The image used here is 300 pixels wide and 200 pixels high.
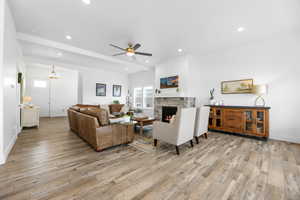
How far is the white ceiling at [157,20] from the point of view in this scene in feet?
7.73

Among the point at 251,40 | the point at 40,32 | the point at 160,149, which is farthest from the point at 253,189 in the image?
the point at 40,32

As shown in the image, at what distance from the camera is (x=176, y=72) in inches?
207

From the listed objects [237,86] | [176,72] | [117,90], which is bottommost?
[237,86]

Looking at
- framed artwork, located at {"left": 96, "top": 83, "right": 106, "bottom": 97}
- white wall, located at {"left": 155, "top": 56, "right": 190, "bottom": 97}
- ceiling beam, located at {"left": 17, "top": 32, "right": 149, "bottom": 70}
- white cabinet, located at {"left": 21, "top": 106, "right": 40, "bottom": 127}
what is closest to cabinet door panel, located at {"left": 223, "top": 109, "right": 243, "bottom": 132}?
white wall, located at {"left": 155, "top": 56, "right": 190, "bottom": 97}

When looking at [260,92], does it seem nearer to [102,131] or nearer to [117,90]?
[102,131]

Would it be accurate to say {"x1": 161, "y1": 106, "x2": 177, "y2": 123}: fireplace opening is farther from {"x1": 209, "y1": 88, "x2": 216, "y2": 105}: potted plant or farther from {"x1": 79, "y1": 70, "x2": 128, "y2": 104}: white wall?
{"x1": 79, "y1": 70, "x2": 128, "y2": 104}: white wall

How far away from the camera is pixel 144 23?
117 inches

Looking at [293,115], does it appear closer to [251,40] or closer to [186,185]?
[251,40]

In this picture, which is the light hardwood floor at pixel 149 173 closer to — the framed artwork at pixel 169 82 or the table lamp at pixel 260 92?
the table lamp at pixel 260 92

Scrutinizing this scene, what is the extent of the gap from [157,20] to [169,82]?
2.93 meters

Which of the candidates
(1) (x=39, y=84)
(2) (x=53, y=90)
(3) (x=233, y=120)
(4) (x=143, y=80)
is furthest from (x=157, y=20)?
(1) (x=39, y=84)

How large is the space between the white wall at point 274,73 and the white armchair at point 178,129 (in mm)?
2552

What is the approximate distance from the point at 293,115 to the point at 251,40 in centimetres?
242

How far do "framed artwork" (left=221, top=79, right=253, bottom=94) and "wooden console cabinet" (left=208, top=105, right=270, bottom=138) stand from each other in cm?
66
